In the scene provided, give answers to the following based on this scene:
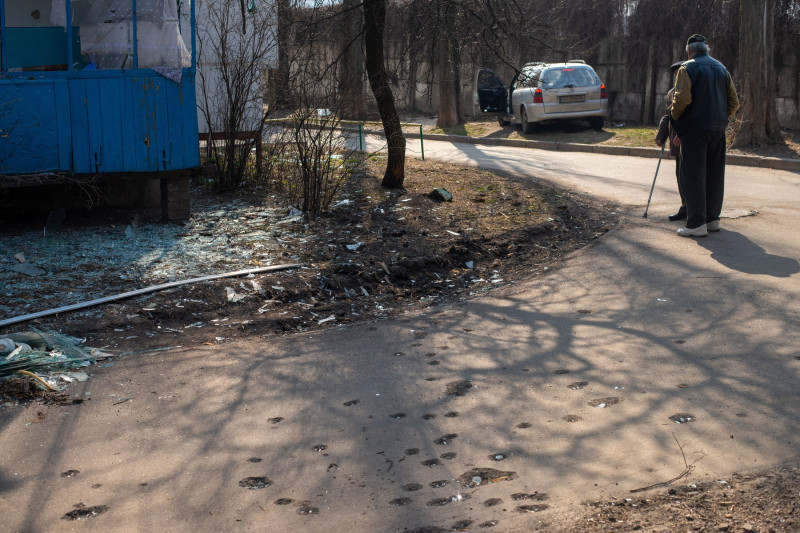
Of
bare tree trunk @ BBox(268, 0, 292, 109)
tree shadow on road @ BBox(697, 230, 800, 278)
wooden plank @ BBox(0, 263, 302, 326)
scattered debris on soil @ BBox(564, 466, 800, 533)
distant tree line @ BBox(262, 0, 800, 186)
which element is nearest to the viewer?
scattered debris on soil @ BBox(564, 466, 800, 533)

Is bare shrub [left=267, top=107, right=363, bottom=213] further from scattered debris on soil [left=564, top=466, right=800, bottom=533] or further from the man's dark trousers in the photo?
scattered debris on soil [left=564, top=466, right=800, bottom=533]

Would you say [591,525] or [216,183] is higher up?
[216,183]

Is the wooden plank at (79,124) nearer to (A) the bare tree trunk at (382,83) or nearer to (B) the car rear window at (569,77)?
(A) the bare tree trunk at (382,83)

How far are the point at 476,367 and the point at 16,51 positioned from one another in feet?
28.8

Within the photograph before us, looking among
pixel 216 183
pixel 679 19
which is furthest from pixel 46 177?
pixel 679 19

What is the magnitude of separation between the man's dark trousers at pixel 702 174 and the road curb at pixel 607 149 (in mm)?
6749

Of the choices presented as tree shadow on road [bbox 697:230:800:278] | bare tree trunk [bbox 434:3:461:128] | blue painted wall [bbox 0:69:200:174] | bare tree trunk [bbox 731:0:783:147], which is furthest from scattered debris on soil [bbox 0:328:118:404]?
bare tree trunk [bbox 434:3:461:128]

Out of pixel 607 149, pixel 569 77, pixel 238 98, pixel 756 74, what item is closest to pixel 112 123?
pixel 238 98

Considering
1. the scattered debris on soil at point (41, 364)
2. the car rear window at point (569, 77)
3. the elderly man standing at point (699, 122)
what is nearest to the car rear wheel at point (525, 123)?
the car rear window at point (569, 77)

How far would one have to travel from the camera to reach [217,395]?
4.51 meters

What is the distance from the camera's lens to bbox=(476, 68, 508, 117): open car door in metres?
23.0

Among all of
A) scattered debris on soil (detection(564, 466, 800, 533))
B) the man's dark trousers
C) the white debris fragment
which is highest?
the man's dark trousers

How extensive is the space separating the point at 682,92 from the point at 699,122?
34 centimetres

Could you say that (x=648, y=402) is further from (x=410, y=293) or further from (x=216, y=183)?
(x=216, y=183)
